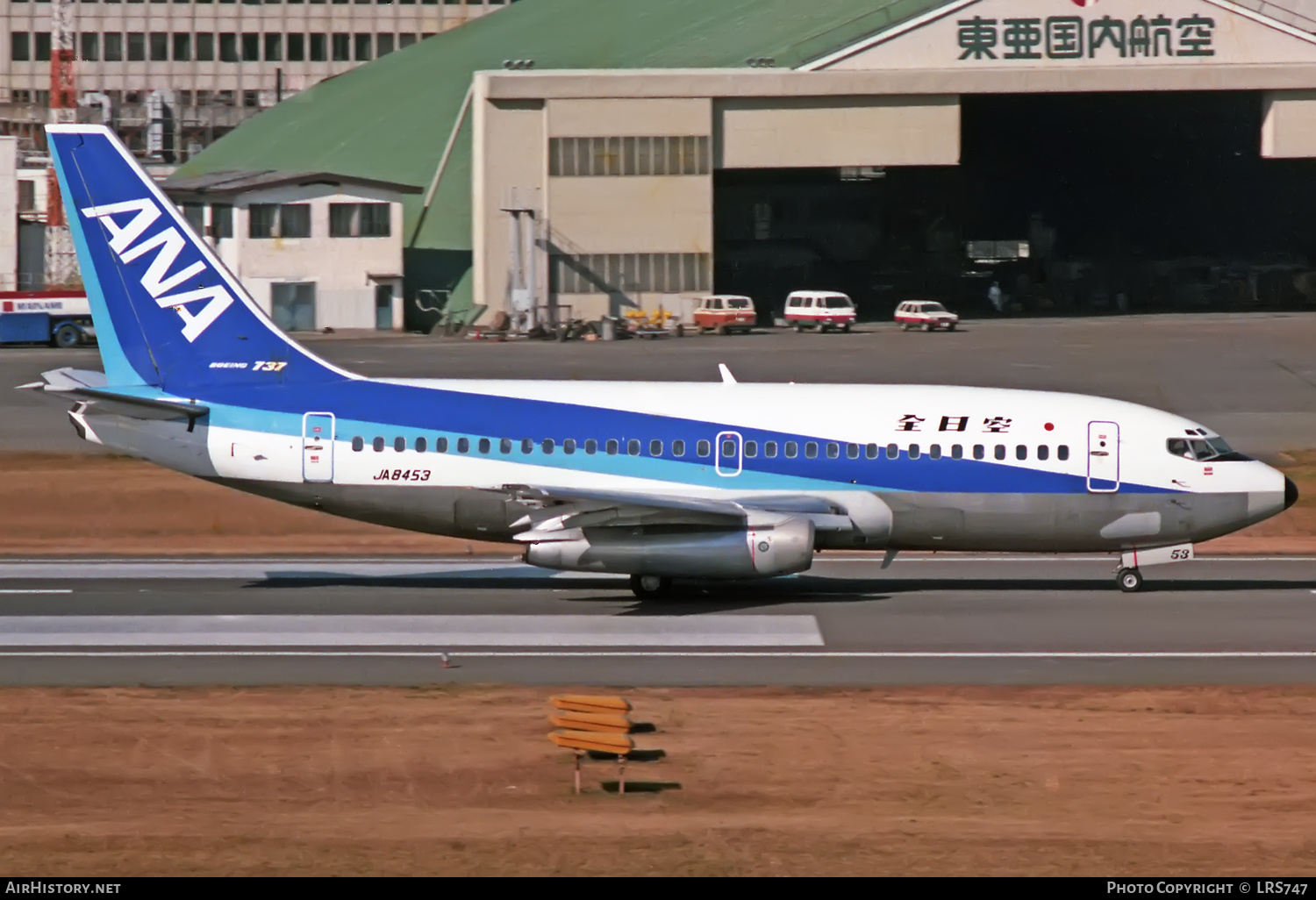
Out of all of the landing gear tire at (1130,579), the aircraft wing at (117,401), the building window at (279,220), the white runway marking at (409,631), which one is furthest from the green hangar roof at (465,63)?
the white runway marking at (409,631)

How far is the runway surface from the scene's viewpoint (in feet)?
86.9

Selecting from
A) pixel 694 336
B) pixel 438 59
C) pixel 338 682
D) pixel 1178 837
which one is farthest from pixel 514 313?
pixel 1178 837

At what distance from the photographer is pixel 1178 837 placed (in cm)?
1830

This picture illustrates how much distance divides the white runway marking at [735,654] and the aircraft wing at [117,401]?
571 cm

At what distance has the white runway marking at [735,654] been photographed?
1086 inches

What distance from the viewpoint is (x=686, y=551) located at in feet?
100

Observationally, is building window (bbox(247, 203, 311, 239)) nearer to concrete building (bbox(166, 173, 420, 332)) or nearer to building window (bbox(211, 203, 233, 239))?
concrete building (bbox(166, 173, 420, 332))

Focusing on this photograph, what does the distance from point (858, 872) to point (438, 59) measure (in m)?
109

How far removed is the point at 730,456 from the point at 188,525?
615 inches

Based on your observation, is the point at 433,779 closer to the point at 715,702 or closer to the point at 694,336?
the point at 715,702

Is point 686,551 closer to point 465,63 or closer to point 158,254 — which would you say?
point 158,254

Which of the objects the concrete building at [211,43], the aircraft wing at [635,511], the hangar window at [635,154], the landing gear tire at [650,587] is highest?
the concrete building at [211,43]

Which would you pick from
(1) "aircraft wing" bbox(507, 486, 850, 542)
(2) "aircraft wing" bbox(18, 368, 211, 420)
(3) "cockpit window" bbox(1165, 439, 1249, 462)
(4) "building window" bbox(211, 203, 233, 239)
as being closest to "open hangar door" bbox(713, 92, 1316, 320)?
(4) "building window" bbox(211, 203, 233, 239)

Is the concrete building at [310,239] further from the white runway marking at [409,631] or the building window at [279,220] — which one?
the white runway marking at [409,631]
